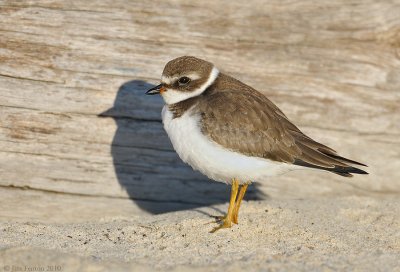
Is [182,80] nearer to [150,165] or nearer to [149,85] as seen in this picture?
[149,85]

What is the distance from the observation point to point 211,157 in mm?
5793

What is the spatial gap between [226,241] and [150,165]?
1.90 m

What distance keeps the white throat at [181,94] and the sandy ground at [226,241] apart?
117 cm

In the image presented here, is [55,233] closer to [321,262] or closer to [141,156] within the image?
[141,156]

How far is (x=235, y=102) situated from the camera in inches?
235

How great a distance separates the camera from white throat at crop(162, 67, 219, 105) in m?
6.18

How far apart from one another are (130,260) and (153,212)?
2.46 metres

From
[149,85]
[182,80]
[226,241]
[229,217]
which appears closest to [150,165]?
[149,85]

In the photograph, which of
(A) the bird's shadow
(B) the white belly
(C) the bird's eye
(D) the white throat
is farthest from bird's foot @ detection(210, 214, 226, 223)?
(C) the bird's eye

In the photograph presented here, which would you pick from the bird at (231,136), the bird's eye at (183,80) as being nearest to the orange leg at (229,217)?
the bird at (231,136)

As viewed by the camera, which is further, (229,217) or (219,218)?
(219,218)

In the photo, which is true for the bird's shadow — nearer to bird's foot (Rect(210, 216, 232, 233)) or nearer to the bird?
the bird

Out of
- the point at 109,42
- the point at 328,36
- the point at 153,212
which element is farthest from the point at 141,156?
the point at 328,36

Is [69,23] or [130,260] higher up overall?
[69,23]
